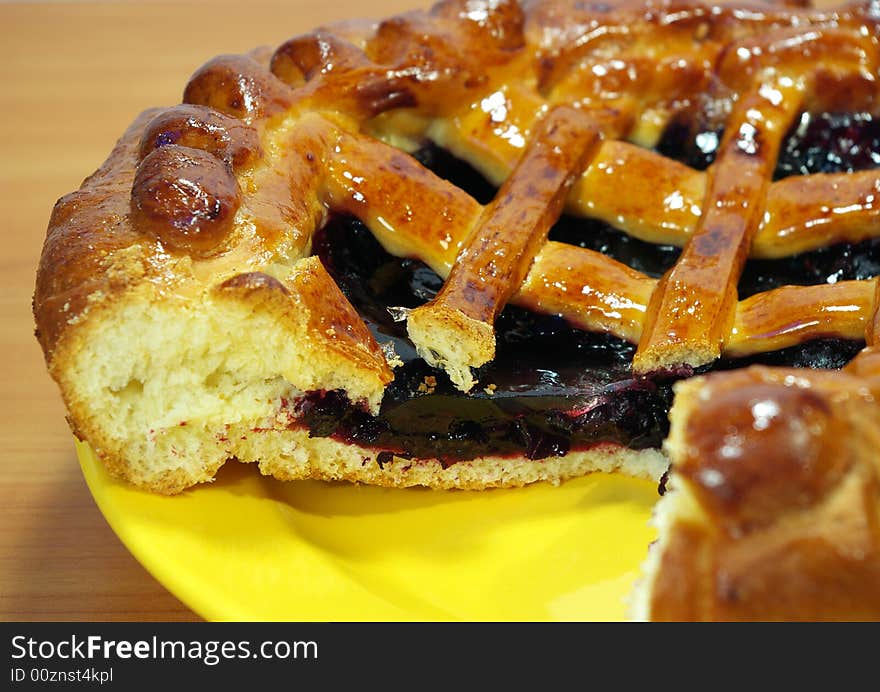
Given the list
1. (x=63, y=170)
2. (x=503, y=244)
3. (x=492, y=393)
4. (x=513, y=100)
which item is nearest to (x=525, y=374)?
(x=492, y=393)

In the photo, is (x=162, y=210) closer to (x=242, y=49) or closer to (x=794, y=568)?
(x=794, y=568)

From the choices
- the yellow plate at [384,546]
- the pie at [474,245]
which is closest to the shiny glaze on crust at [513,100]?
the pie at [474,245]

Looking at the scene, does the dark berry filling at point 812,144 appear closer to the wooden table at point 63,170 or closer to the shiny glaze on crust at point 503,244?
the shiny glaze on crust at point 503,244

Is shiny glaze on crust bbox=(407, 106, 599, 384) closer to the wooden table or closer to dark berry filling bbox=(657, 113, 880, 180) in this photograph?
dark berry filling bbox=(657, 113, 880, 180)

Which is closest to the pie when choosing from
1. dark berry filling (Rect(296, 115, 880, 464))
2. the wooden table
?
dark berry filling (Rect(296, 115, 880, 464))

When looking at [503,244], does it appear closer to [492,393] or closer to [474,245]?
[474,245]
